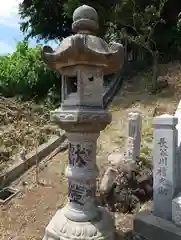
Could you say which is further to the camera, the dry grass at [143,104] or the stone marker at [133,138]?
the dry grass at [143,104]

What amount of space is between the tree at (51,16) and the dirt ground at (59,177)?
13.3ft

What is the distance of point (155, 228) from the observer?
352cm

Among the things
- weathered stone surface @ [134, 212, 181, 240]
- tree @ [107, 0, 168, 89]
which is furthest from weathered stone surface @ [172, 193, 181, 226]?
tree @ [107, 0, 168, 89]

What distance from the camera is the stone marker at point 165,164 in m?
3.62

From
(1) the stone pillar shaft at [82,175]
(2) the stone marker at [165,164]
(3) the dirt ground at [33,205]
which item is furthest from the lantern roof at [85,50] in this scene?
(3) the dirt ground at [33,205]

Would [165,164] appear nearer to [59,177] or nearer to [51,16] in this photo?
[59,177]

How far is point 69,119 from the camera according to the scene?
9.56 feet

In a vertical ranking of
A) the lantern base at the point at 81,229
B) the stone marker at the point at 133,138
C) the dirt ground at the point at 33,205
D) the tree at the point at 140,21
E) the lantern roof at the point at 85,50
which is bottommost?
the dirt ground at the point at 33,205

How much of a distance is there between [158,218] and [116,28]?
10.9 m

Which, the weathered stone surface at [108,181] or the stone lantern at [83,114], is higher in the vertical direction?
the stone lantern at [83,114]

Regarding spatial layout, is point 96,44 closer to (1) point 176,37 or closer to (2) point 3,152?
(2) point 3,152

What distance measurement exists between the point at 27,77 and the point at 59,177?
7.57 metres

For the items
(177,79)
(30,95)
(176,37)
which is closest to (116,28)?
(176,37)

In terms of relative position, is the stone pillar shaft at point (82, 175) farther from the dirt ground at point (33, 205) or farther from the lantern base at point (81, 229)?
the dirt ground at point (33, 205)
